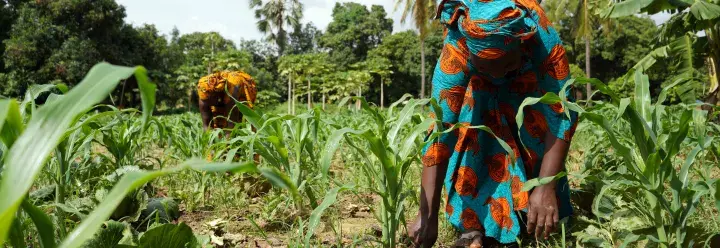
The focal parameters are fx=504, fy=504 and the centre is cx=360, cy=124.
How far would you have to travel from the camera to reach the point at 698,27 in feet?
16.2

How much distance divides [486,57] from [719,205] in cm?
70

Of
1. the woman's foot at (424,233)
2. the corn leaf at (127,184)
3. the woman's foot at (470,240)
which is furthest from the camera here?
the woman's foot at (470,240)

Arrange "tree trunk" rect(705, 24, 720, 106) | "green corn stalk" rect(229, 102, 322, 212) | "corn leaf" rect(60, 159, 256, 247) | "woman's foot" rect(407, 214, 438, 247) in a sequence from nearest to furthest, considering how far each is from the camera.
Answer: "corn leaf" rect(60, 159, 256, 247), "woman's foot" rect(407, 214, 438, 247), "green corn stalk" rect(229, 102, 322, 212), "tree trunk" rect(705, 24, 720, 106)

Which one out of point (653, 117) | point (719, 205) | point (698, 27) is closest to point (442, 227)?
point (653, 117)

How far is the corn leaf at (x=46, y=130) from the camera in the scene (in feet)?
1.88

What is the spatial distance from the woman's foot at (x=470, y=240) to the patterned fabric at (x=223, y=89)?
2513 millimetres

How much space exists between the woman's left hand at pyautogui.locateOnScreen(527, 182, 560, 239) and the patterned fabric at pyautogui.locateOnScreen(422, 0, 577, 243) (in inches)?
7.5

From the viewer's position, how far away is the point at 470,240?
1.91 meters

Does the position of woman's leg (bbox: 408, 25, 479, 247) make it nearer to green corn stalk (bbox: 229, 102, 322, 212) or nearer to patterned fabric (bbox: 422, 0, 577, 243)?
patterned fabric (bbox: 422, 0, 577, 243)

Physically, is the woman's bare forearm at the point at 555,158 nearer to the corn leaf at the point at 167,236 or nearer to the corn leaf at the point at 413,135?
the corn leaf at the point at 413,135

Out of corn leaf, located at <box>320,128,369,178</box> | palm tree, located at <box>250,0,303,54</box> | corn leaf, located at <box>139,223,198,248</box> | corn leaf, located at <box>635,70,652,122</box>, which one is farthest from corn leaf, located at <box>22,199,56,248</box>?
palm tree, located at <box>250,0,303,54</box>

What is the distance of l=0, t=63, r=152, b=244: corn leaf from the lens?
57cm

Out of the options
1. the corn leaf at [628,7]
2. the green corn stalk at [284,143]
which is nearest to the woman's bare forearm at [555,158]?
the green corn stalk at [284,143]

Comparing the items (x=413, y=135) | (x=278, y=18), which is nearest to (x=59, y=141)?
(x=413, y=135)
